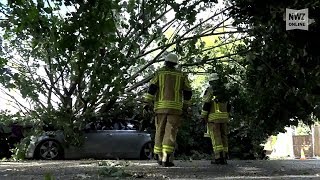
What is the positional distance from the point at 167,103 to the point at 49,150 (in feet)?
21.5

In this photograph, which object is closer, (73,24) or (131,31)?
(73,24)

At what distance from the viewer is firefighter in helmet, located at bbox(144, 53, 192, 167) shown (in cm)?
937

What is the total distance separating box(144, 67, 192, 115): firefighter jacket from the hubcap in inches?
240

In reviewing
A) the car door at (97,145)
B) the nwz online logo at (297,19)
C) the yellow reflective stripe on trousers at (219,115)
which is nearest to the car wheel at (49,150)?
the car door at (97,145)

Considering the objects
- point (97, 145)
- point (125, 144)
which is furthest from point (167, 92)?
point (97, 145)

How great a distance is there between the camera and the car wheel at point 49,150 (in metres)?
14.7

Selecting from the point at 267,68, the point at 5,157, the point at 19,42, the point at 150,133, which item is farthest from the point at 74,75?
the point at 267,68

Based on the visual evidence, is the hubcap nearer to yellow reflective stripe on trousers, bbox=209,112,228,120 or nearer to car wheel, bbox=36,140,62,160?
car wheel, bbox=36,140,62,160

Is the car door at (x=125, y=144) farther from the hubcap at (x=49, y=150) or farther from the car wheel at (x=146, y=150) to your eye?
the hubcap at (x=49, y=150)

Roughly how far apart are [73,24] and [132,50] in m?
5.26

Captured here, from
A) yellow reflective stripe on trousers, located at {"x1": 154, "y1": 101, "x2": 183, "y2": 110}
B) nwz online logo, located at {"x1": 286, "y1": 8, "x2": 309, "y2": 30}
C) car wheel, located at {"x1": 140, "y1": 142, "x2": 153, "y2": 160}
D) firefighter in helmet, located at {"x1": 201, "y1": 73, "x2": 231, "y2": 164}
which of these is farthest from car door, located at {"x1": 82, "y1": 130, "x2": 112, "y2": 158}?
nwz online logo, located at {"x1": 286, "y1": 8, "x2": 309, "y2": 30}

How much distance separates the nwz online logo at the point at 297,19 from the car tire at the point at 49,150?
1092 centimetres

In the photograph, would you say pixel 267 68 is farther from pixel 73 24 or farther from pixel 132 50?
pixel 132 50

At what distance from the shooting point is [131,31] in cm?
1248
